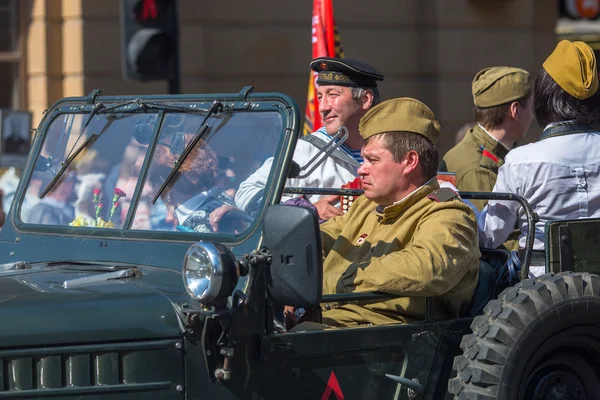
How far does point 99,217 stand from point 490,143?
2.18m

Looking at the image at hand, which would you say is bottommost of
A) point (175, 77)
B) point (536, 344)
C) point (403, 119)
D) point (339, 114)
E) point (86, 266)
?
point (536, 344)

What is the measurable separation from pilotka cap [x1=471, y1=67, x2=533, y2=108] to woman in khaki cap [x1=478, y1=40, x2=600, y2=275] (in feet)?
3.28

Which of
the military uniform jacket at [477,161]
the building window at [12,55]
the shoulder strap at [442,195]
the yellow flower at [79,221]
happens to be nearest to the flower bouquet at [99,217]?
the yellow flower at [79,221]

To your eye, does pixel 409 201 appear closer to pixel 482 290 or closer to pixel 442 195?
pixel 442 195

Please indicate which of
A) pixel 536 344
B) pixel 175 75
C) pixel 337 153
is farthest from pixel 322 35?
pixel 536 344

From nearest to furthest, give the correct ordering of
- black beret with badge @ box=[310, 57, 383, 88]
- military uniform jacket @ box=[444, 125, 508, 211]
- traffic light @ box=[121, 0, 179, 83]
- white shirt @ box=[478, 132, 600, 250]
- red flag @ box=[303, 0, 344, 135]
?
white shirt @ box=[478, 132, 600, 250]
black beret with badge @ box=[310, 57, 383, 88]
military uniform jacket @ box=[444, 125, 508, 211]
red flag @ box=[303, 0, 344, 135]
traffic light @ box=[121, 0, 179, 83]

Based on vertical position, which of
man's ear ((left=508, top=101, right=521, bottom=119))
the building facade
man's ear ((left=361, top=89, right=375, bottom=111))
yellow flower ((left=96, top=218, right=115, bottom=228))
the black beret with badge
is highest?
the building facade

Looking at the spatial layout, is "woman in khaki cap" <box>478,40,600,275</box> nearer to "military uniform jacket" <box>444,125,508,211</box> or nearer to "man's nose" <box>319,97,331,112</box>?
"military uniform jacket" <box>444,125,508,211</box>

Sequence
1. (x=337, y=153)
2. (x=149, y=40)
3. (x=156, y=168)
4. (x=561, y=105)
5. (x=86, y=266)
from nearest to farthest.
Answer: (x=86, y=266)
(x=156, y=168)
(x=561, y=105)
(x=337, y=153)
(x=149, y=40)

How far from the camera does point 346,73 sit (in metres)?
5.11

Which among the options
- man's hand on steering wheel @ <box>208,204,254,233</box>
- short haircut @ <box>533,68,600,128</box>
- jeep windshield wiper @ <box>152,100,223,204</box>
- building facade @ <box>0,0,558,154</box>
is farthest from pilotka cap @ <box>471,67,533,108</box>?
building facade @ <box>0,0,558,154</box>

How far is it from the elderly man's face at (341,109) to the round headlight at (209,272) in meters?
2.11

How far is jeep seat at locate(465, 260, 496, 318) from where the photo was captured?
3738 mm

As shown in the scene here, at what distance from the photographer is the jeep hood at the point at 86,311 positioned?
2.96 m
